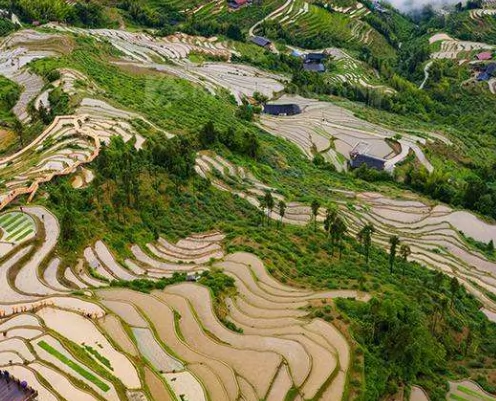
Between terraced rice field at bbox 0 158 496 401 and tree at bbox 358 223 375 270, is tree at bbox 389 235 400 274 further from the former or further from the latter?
terraced rice field at bbox 0 158 496 401

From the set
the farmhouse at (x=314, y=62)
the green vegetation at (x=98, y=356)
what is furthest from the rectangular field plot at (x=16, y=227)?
the farmhouse at (x=314, y=62)

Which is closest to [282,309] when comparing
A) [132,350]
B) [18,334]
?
[132,350]

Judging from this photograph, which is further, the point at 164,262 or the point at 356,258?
the point at 356,258

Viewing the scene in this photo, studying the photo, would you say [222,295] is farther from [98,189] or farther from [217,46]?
[217,46]

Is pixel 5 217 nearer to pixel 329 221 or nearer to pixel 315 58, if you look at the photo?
pixel 329 221

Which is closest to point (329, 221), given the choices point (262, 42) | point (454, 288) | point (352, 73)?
point (454, 288)

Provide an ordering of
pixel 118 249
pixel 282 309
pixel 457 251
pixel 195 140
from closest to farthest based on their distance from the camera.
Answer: pixel 282 309 < pixel 118 249 < pixel 457 251 < pixel 195 140
